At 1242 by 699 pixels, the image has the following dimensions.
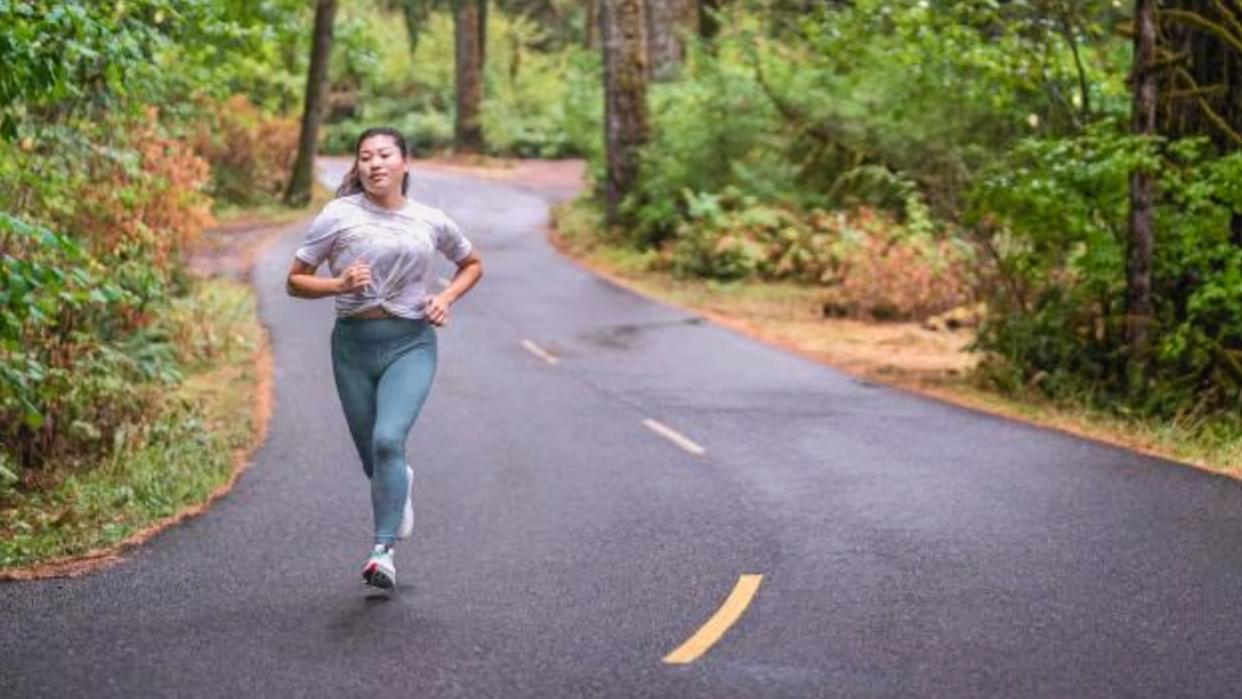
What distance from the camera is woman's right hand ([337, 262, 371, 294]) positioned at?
22.7 ft

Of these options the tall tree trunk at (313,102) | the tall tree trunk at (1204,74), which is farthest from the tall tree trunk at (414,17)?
the tall tree trunk at (1204,74)

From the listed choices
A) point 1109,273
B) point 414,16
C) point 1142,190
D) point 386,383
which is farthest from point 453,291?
point 414,16

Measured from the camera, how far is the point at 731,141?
88.5 ft

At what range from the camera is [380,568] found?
7418 millimetres

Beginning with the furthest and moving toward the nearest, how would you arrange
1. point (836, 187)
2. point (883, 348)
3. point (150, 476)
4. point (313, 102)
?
point (313, 102), point (836, 187), point (883, 348), point (150, 476)

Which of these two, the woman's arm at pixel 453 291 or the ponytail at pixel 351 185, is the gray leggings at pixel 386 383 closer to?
the woman's arm at pixel 453 291

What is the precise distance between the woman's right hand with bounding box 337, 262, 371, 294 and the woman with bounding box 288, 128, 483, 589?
0.08m

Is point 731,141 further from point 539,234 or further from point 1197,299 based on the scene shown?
point 1197,299

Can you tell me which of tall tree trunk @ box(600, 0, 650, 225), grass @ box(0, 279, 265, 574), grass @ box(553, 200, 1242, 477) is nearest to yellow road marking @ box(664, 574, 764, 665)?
grass @ box(0, 279, 265, 574)

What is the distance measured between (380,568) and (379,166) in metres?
1.88

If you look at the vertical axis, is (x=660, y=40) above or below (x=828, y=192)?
above

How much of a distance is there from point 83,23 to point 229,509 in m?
3.75

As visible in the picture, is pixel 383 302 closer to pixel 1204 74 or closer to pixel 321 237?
pixel 321 237

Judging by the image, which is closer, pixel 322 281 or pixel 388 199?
pixel 322 281
